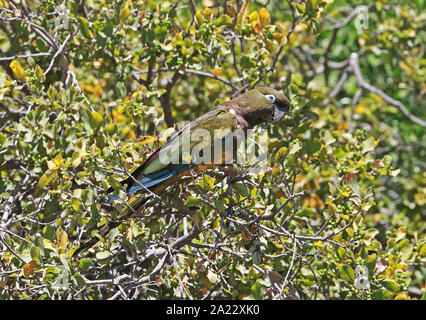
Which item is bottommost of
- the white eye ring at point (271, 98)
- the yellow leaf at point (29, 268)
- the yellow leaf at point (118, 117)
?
the yellow leaf at point (118, 117)

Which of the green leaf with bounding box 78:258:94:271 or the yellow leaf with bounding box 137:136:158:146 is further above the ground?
the yellow leaf with bounding box 137:136:158:146

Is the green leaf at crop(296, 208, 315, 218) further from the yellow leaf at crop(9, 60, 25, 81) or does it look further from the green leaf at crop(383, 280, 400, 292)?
A: the yellow leaf at crop(9, 60, 25, 81)

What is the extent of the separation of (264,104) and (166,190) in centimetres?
75

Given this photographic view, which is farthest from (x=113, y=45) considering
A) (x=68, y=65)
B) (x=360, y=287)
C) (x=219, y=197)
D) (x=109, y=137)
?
(x=360, y=287)

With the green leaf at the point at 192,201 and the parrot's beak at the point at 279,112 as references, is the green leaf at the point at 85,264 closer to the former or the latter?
the green leaf at the point at 192,201

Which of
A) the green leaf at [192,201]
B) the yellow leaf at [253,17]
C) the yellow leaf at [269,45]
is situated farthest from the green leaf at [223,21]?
the green leaf at [192,201]

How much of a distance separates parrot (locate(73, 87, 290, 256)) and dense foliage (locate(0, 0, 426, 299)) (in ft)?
0.22

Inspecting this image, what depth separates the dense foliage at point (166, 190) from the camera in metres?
2.60

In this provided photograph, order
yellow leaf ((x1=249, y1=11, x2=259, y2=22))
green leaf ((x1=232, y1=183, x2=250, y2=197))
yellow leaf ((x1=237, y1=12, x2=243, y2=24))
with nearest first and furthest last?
green leaf ((x1=232, y1=183, x2=250, y2=197)) < yellow leaf ((x1=249, y1=11, x2=259, y2=22)) < yellow leaf ((x1=237, y1=12, x2=243, y2=24))

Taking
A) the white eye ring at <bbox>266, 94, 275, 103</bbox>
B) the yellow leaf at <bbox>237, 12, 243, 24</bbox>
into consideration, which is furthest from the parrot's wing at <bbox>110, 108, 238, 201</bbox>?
the yellow leaf at <bbox>237, 12, 243, 24</bbox>

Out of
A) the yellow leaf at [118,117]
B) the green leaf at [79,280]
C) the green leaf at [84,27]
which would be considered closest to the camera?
the green leaf at [79,280]

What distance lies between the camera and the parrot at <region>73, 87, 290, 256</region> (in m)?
2.73

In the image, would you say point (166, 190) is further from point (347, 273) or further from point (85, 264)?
point (347, 273)
